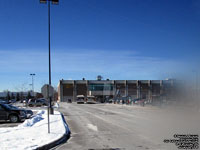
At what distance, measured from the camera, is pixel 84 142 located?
966 centimetres

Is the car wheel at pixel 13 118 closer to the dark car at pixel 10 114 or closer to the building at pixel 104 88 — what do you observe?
the dark car at pixel 10 114

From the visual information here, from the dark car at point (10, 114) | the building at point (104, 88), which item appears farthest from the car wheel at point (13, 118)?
the building at point (104, 88)

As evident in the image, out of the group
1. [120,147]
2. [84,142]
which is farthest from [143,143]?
[84,142]

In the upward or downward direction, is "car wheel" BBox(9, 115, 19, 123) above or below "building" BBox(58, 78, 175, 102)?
below

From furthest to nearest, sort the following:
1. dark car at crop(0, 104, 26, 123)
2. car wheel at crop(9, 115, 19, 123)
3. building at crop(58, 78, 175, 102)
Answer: building at crop(58, 78, 175, 102) < car wheel at crop(9, 115, 19, 123) < dark car at crop(0, 104, 26, 123)

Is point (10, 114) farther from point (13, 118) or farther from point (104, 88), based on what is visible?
point (104, 88)

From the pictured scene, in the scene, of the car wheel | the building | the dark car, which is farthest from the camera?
the building

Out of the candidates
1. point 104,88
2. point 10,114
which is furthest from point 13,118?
point 104,88

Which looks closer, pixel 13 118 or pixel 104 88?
pixel 13 118

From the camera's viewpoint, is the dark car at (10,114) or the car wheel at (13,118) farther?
the car wheel at (13,118)

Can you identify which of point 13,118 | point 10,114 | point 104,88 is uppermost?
point 104,88

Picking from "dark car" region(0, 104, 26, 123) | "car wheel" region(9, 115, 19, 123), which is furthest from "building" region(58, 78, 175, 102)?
"car wheel" region(9, 115, 19, 123)

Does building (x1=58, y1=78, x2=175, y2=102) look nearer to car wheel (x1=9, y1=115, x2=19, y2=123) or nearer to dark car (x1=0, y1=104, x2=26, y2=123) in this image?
dark car (x1=0, y1=104, x2=26, y2=123)

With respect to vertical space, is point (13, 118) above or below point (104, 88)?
below
